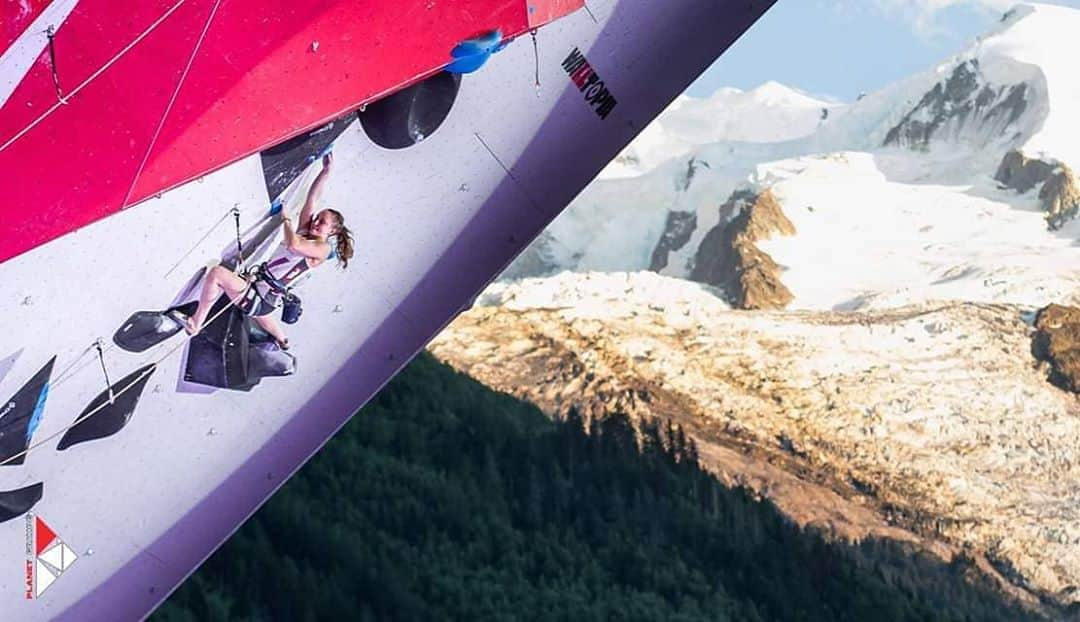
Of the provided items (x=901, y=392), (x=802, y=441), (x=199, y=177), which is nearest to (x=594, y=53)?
(x=199, y=177)

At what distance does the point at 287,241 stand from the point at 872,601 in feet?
84.3

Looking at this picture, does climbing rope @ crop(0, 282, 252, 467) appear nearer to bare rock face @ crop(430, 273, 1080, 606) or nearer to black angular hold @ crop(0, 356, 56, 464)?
black angular hold @ crop(0, 356, 56, 464)

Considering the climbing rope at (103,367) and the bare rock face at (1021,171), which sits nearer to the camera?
the climbing rope at (103,367)

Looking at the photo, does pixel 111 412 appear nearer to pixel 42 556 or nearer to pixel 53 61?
pixel 42 556

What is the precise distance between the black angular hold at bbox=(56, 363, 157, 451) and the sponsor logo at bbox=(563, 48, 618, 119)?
3956 millimetres

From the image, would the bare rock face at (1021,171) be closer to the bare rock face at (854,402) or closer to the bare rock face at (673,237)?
the bare rock face at (673,237)

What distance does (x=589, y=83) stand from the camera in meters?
9.34

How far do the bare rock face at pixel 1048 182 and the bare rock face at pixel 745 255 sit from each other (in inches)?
1089

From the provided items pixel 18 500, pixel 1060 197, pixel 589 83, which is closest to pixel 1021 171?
pixel 1060 197

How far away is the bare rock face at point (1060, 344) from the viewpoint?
301 feet

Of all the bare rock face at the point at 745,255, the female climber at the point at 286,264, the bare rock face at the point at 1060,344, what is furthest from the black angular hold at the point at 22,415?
the bare rock face at the point at 745,255

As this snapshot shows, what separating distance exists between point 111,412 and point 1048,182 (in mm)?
142327

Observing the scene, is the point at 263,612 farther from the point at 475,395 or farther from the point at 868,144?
the point at 868,144

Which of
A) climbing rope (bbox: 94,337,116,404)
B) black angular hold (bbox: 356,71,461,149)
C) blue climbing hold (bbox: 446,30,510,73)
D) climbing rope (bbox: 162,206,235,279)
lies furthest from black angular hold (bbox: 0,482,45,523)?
blue climbing hold (bbox: 446,30,510,73)
